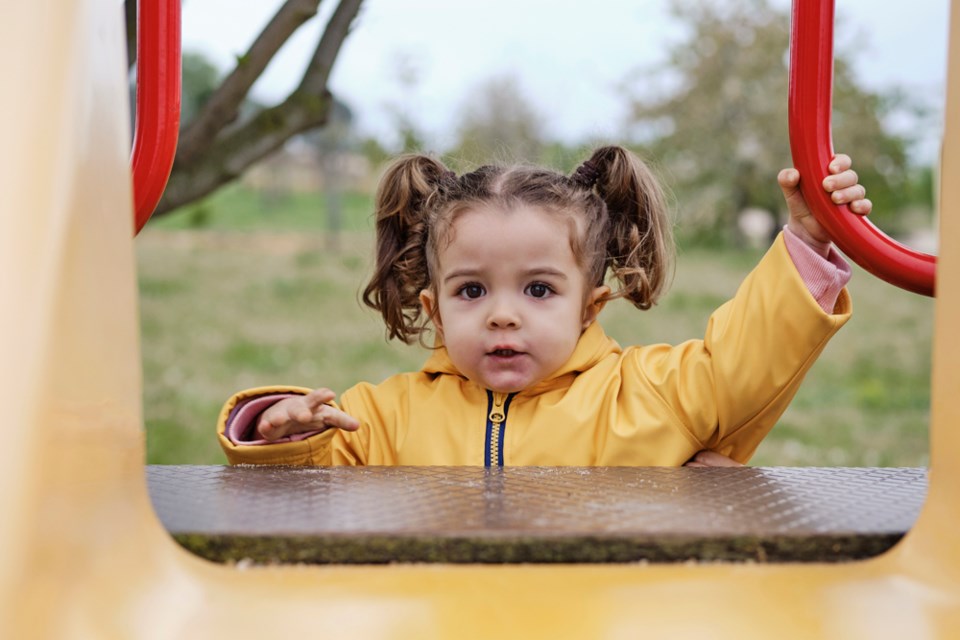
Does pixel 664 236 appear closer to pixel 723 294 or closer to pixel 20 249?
pixel 20 249

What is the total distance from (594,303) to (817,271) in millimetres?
401

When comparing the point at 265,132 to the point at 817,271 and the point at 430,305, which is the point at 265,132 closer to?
the point at 430,305

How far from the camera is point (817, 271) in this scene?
136cm

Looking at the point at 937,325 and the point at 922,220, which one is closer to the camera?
the point at 937,325

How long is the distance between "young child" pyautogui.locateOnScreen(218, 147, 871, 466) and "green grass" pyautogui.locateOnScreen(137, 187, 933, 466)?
301 centimetres

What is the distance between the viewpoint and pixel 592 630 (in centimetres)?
75

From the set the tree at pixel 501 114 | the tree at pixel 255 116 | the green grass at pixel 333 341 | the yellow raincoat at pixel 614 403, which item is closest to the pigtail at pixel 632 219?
the yellow raincoat at pixel 614 403

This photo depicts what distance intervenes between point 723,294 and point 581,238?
607 cm

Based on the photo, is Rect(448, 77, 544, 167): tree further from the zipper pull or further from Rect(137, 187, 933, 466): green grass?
the zipper pull

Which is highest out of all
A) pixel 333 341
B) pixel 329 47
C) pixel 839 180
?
pixel 329 47

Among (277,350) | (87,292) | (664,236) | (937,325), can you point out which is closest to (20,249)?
(87,292)

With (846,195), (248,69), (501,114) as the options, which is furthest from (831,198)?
(501,114)

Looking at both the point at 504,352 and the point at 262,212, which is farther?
the point at 262,212

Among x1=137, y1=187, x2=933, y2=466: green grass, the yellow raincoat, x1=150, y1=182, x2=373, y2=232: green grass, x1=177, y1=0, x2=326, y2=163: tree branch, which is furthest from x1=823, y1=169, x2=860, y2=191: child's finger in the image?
x1=150, y1=182, x2=373, y2=232: green grass
